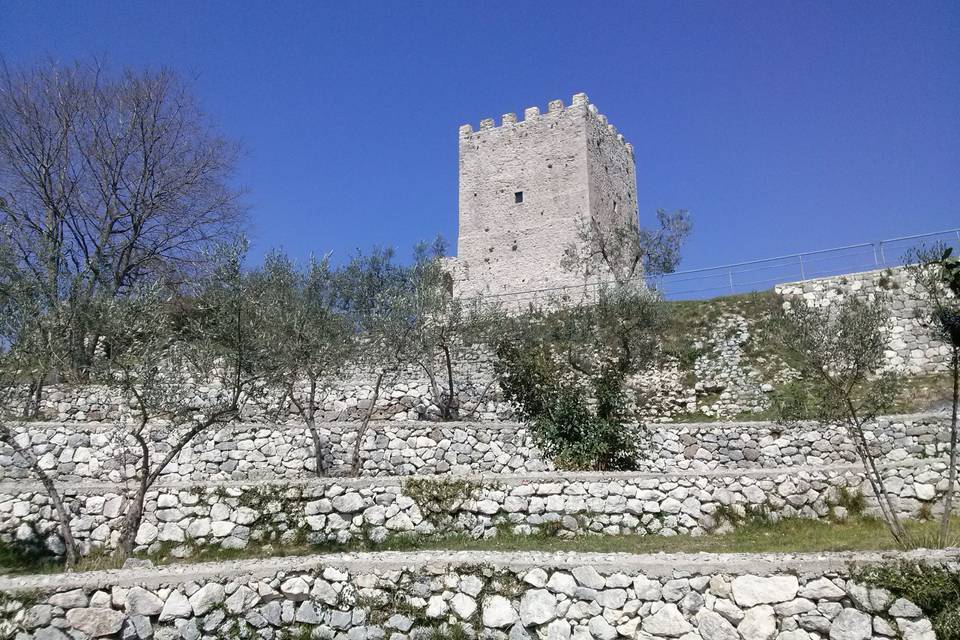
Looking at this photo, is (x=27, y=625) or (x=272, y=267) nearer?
(x=27, y=625)

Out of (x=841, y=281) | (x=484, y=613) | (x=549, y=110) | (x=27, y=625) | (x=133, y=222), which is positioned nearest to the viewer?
(x=27, y=625)

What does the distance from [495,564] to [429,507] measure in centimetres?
260

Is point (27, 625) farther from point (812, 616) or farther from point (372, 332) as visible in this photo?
point (372, 332)

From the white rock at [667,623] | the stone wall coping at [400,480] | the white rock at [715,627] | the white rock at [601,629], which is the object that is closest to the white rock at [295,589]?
the stone wall coping at [400,480]

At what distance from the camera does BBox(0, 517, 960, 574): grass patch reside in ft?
25.9

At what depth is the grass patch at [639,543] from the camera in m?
7.88

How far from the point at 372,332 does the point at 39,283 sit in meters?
6.87

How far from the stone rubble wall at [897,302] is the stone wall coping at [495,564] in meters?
13.0

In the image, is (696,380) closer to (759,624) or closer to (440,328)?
(440,328)

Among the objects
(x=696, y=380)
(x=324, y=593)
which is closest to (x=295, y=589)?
(x=324, y=593)

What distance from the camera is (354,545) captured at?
8.81 metres

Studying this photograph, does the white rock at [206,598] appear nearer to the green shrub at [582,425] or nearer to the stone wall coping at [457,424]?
the green shrub at [582,425]

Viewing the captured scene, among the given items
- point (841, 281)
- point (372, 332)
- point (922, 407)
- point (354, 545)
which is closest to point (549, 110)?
point (841, 281)

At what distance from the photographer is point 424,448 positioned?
13531 millimetres
